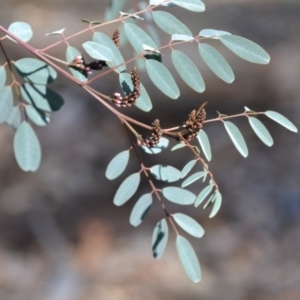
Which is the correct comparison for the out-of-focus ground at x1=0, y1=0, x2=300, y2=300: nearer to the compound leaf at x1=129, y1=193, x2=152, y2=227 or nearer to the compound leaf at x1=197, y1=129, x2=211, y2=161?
the compound leaf at x1=129, y1=193, x2=152, y2=227

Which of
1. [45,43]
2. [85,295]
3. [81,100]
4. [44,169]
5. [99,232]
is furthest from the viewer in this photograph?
[45,43]

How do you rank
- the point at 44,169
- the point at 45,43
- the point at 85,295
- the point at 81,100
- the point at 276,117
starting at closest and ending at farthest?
the point at 276,117 < the point at 85,295 < the point at 44,169 < the point at 81,100 < the point at 45,43

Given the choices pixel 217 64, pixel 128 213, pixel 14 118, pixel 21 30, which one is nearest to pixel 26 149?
pixel 14 118

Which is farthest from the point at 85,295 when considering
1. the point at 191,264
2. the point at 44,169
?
the point at 191,264

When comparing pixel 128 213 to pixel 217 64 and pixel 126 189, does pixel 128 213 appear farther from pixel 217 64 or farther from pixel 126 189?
pixel 217 64

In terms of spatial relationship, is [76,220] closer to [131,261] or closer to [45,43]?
[131,261]

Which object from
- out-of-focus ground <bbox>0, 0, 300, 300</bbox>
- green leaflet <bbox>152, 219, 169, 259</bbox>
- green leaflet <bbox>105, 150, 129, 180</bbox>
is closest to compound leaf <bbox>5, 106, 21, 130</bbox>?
green leaflet <bbox>105, 150, 129, 180</bbox>

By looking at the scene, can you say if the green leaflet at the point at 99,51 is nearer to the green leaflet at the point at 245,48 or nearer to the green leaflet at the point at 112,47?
the green leaflet at the point at 112,47

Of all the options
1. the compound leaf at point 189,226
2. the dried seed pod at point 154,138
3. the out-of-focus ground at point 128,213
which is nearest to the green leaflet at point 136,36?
the dried seed pod at point 154,138

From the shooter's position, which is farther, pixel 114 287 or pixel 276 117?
pixel 114 287
